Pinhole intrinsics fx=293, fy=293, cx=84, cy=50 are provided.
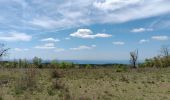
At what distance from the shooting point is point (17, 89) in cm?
1619

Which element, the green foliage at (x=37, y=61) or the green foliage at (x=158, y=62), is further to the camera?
the green foliage at (x=158, y=62)

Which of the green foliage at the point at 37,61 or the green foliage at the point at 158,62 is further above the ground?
the green foliage at the point at 37,61

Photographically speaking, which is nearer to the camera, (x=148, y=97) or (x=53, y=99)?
(x=53, y=99)

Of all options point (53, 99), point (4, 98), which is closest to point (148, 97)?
point (53, 99)

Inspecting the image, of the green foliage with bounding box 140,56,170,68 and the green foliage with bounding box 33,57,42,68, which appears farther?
the green foliage with bounding box 140,56,170,68

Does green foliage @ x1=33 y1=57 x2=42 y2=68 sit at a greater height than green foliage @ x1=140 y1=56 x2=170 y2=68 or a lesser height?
greater

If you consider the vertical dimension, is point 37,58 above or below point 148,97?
above

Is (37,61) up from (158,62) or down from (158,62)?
up

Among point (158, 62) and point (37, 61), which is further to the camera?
point (158, 62)

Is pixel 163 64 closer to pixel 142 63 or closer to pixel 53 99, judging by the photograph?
pixel 142 63

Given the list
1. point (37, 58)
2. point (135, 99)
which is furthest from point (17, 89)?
point (37, 58)

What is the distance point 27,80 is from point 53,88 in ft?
5.83

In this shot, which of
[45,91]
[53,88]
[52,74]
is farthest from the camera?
[52,74]

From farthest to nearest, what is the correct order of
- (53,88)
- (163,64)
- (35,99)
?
(163,64) → (53,88) → (35,99)
